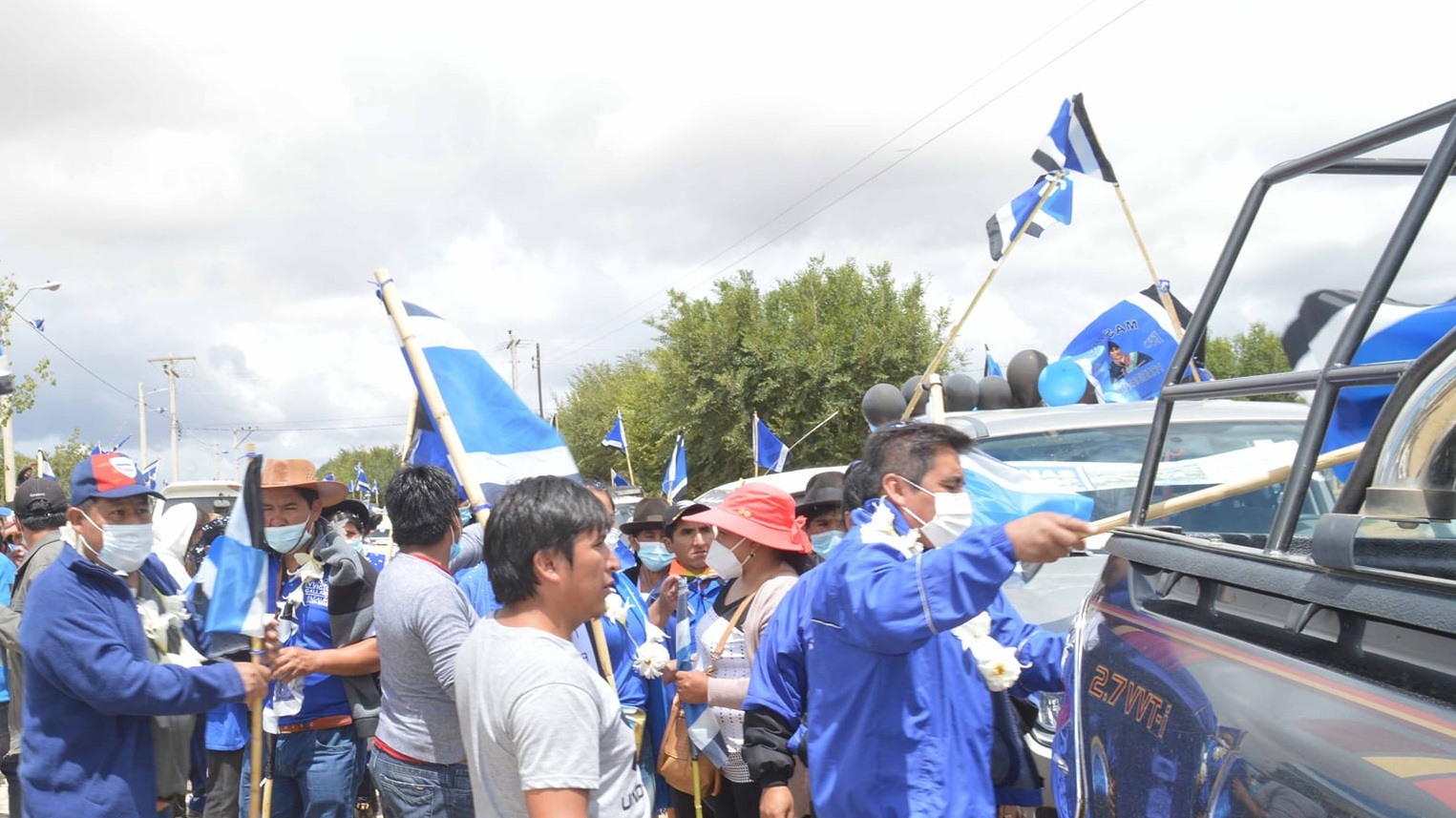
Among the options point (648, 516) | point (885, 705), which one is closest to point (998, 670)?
point (885, 705)

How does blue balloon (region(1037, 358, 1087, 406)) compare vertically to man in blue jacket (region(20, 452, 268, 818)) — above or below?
above

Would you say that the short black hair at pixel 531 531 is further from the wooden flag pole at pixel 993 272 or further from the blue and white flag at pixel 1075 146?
the blue and white flag at pixel 1075 146

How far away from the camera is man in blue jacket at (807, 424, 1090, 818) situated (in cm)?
245

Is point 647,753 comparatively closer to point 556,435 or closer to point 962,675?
point 556,435

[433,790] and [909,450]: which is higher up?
[909,450]

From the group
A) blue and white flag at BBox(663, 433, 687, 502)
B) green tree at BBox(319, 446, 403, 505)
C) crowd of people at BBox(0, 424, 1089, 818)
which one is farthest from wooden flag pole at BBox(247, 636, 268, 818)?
green tree at BBox(319, 446, 403, 505)

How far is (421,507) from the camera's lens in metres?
3.91

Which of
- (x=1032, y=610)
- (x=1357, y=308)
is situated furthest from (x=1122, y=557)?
(x=1032, y=610)

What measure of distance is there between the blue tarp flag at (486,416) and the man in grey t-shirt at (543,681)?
2032mm

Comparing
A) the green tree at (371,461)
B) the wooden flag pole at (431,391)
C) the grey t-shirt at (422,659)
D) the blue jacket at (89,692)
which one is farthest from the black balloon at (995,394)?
the green tree at (371,461)

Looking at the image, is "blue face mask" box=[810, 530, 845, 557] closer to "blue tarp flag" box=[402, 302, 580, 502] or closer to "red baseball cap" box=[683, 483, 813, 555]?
"red baseball cap" box=[683, 483, 813, 555]

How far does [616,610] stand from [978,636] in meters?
1.92

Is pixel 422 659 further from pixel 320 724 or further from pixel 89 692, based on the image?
pixel 320 724

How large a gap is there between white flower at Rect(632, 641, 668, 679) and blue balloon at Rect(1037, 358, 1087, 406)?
4.66 metres
